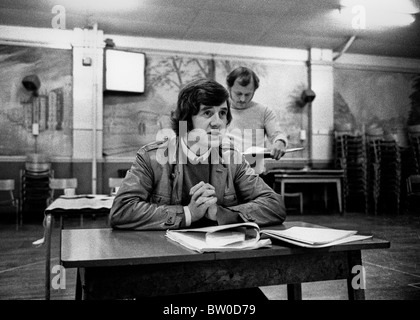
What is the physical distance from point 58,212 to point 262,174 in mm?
1448

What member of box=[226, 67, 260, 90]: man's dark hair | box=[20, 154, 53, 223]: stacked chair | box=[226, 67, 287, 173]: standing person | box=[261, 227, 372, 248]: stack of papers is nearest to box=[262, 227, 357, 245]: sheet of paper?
box=[261, 227, 372, 248]: stack of papers

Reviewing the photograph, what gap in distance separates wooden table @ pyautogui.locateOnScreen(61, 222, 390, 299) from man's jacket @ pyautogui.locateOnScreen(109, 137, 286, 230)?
0.73 feet

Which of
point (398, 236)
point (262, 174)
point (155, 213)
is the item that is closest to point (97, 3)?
point (262, 174)

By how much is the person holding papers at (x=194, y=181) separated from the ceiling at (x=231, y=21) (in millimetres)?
4806

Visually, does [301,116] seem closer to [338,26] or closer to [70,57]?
[338,26]

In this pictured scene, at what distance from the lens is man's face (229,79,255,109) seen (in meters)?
2.84

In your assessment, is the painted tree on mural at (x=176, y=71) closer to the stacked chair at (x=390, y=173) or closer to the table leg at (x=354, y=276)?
the stacked chair at (x=390, y=173)

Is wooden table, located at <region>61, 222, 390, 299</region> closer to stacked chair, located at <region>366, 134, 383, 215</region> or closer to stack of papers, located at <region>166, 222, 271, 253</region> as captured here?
stack of papers, located at <region>166, 222, 271, 253</region>

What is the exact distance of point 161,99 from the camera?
769 cm

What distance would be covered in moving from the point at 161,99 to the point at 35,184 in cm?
264

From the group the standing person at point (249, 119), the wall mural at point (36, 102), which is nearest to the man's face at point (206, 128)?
the standing person at point (249, 119)

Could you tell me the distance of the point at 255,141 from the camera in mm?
3037

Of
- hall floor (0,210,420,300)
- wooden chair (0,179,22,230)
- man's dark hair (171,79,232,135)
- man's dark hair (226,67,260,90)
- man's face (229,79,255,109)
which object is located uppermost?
man's dark hair (226,67,260,90)

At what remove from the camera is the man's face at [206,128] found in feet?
5.24
